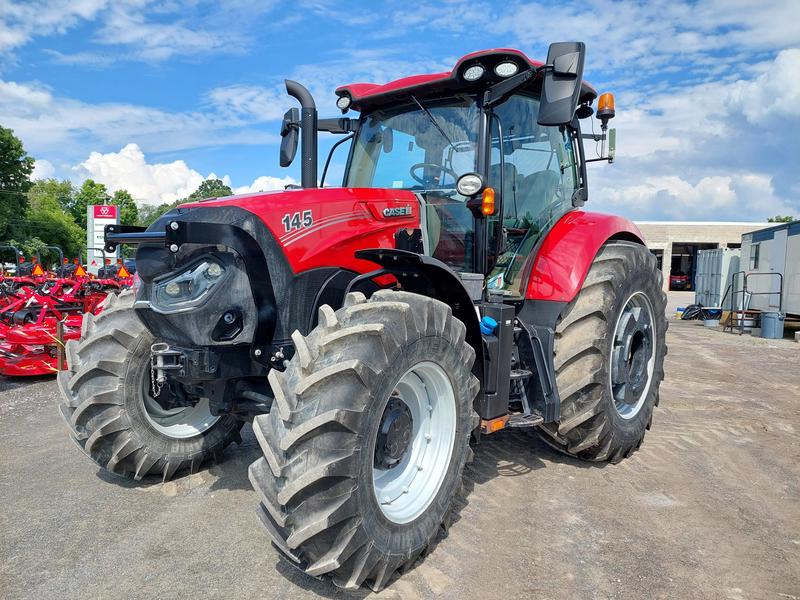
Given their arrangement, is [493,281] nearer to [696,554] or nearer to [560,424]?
[560,424]

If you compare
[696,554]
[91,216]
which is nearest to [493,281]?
[696,554]

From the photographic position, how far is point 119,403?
3406mm

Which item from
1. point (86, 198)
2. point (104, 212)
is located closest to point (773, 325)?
point (104, 212)

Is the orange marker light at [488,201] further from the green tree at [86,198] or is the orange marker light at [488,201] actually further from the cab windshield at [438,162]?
the green tree at [86,198]

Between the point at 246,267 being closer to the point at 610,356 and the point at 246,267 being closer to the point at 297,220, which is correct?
the point at 297,220

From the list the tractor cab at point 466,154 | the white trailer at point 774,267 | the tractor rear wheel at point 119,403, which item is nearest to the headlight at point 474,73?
the tractor cab at point 466,154

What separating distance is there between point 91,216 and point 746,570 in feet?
72.0

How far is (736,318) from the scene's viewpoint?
51.7 ft

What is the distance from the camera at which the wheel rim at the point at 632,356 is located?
4234 mm

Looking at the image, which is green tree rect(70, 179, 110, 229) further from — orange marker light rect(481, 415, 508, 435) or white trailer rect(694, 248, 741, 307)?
orange marker light rect(481, 415, 508, 435)

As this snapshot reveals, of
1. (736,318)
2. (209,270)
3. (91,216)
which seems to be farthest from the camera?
(91,216)

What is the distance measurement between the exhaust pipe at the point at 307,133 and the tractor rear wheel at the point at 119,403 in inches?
53.3

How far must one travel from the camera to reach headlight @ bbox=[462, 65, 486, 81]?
349 centimetres

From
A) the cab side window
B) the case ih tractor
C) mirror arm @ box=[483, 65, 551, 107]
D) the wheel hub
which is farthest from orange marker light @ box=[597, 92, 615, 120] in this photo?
the wheel hub
